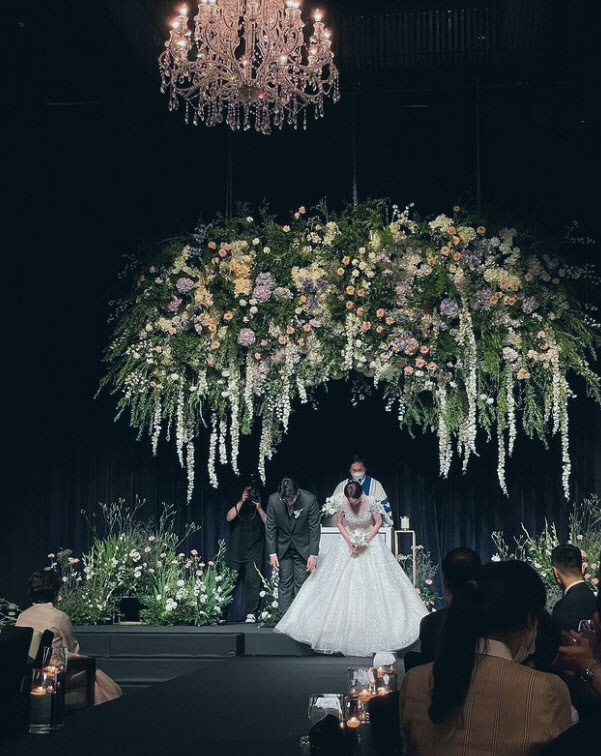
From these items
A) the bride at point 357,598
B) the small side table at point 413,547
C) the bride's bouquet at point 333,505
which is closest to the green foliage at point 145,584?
the bride at point 357,598

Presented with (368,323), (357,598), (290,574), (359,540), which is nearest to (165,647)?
(290,574)

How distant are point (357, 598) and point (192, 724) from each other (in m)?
5.42

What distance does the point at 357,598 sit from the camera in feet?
29.5

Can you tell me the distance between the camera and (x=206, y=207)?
10.8 metres

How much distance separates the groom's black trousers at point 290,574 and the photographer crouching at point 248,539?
0.84 meters

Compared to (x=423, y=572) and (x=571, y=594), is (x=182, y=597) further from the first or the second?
(x=571, y=594)

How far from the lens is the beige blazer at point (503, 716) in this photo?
2246 mm

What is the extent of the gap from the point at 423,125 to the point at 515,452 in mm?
3422

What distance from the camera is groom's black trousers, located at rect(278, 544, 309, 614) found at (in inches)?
384

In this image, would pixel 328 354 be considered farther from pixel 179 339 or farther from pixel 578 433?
pixel 578 433

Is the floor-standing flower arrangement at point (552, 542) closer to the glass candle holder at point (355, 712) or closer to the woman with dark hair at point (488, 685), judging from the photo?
the glass candle holder at point (355, 712)

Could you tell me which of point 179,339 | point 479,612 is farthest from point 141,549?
point 479,612

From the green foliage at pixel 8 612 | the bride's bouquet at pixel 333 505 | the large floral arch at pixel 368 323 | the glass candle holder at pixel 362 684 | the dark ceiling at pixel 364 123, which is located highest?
the dark ceiling at pixel 364 123

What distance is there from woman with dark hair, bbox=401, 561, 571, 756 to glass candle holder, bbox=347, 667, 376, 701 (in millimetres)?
401
